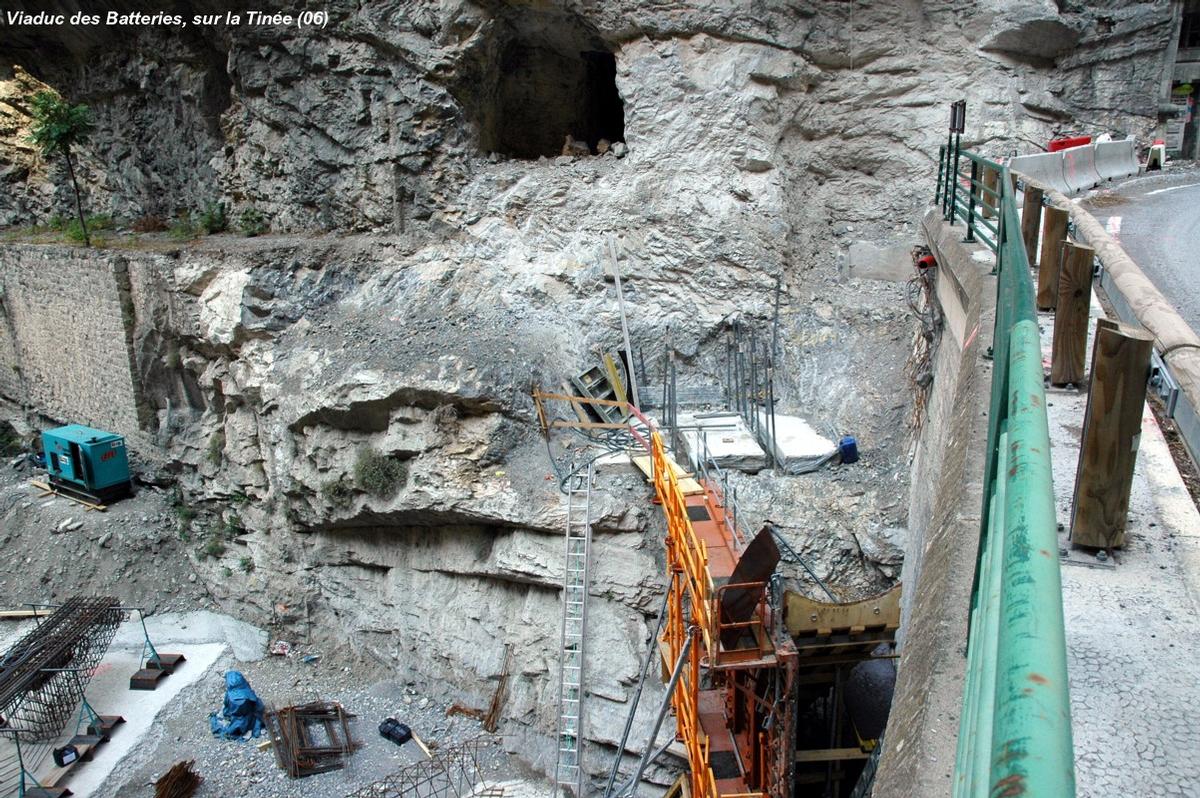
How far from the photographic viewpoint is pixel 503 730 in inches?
466

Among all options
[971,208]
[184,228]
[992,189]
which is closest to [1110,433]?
[992,189]

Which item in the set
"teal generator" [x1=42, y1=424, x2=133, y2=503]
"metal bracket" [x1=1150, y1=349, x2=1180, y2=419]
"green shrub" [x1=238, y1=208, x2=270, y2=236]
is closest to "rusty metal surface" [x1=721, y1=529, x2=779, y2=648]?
"metal bracket" [x1=1150, y1=349, x2=1180, y2=419]

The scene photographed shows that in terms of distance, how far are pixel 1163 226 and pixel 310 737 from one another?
12.0 m

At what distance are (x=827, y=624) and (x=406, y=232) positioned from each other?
10.1 meters

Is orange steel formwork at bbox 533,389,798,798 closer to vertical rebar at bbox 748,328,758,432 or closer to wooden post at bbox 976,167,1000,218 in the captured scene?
vertical rebar at bbox 748,328,758,432

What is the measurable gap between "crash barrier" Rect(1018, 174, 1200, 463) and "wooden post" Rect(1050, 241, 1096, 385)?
28 centimetres

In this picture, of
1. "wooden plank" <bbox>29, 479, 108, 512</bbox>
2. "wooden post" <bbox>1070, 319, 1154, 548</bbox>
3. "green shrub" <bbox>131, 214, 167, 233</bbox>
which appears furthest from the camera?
"green shrub" <bbox>131, 214, 167, 233</bbox>

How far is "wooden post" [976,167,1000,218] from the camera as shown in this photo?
7.11 meters

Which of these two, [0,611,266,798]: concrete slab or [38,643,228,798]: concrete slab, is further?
[0,611,266,798]: concrete slab

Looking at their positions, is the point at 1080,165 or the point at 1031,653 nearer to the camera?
the point at 1031,653

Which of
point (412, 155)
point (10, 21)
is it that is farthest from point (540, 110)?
point (10, 21)

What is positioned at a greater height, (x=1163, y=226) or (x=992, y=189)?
(x=992, y=189)

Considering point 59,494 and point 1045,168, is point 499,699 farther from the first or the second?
point 59,494

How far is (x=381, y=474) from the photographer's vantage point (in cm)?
1248
